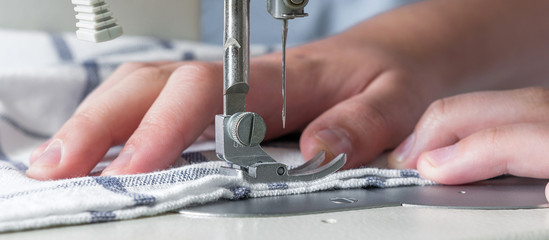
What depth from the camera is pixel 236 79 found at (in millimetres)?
488

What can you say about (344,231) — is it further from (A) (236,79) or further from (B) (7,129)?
(B) (7,129)

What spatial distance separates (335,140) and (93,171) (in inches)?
8.7

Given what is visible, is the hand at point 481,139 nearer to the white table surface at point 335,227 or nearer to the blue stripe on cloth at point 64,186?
the white table surface at point 335,227

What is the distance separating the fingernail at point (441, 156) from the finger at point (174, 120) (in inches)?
8.2

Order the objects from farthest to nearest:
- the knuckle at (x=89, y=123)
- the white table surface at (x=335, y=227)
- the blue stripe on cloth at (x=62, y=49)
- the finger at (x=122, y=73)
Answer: the blue stripe on cloth at (x=62, y=49) → the finger at (x=122, y=73) → the knuckle at (x=89, y=123) → the white table surface at (x=335, y=227)

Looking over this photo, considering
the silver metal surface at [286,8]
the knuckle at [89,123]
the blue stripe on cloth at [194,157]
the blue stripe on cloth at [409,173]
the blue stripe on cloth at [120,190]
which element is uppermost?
the silver metal surface at [286,8]

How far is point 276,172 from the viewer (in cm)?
49

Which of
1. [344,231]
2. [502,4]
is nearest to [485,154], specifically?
[344,231]

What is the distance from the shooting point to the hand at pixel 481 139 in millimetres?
522

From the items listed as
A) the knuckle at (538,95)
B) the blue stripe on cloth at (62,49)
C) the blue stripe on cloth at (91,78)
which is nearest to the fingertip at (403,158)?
the knuckle at (538,95)

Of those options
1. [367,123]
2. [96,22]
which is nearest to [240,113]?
[96,22]

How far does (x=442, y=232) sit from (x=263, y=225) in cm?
11

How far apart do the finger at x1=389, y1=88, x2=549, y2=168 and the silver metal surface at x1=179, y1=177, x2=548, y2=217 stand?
0.07 metres

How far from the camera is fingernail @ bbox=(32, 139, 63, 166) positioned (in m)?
0.53
